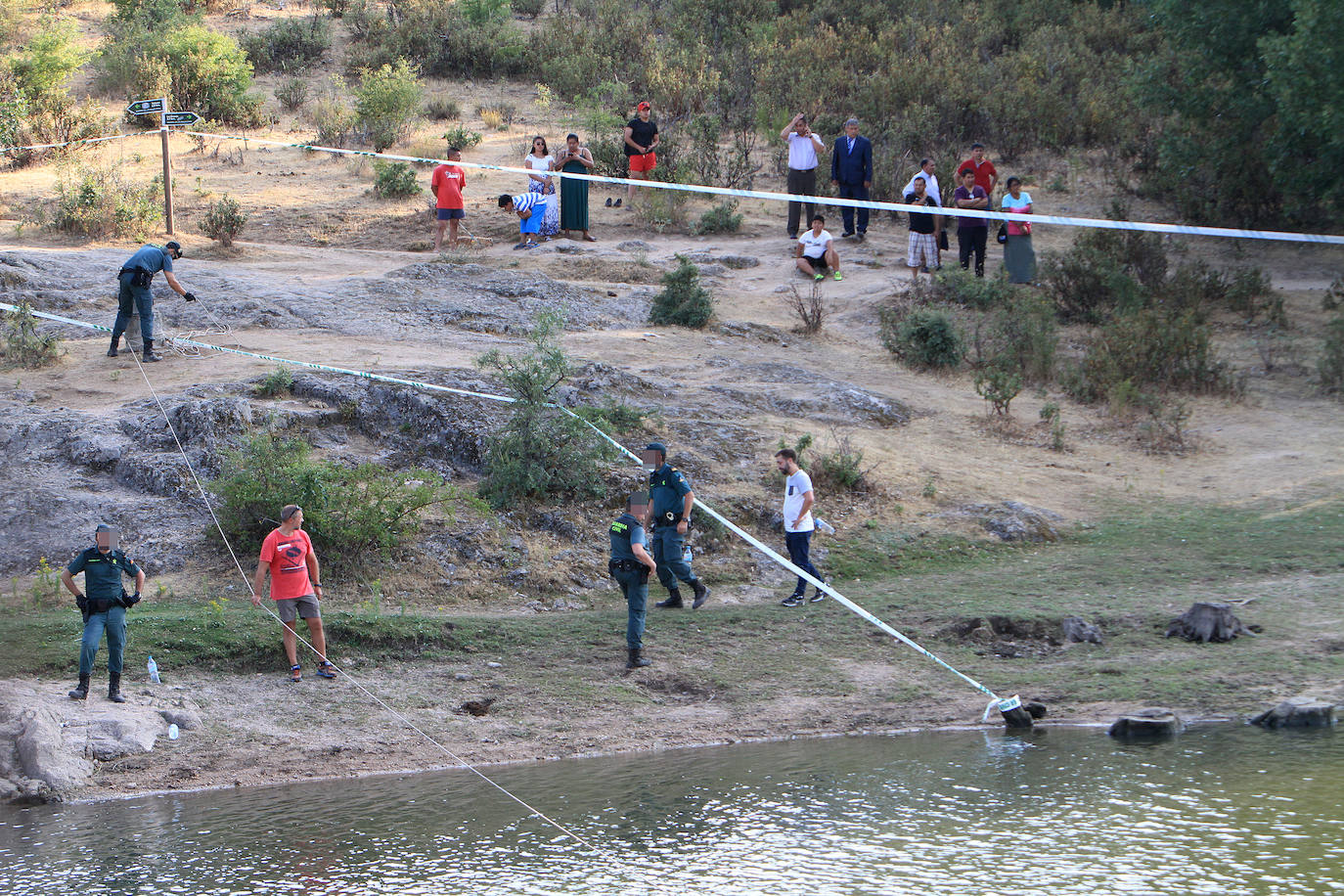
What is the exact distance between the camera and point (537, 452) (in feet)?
43.6

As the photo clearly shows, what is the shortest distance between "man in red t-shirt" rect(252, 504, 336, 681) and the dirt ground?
10.4 inches

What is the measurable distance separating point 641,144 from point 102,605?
15.3 meters

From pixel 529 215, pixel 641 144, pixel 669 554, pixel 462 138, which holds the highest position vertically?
pixel 462 138

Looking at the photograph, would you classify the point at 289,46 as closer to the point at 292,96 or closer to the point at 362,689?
the point at 292,96

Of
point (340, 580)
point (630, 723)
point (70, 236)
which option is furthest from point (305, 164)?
point (630, 723)

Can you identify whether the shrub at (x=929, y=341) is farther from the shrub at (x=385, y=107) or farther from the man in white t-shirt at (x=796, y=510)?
the shrub at (x=385, y=107)

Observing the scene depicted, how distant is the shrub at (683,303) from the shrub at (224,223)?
680cm

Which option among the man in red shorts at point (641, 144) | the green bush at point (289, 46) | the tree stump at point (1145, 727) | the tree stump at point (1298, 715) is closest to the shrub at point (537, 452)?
the tree stump at point (1145, 727)

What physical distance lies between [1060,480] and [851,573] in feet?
11.8

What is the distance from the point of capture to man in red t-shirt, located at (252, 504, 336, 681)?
1020 centimetres

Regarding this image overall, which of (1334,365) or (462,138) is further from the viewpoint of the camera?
(462,138)

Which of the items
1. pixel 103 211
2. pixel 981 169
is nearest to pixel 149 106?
pixel 103 211

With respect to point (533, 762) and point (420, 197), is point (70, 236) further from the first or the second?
point (533, 762)

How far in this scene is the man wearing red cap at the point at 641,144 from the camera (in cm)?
2259
